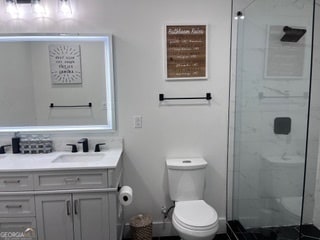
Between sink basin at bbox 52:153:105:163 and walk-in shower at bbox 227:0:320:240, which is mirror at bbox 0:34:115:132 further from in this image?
walk-in shower at bbox 227:0:320:240

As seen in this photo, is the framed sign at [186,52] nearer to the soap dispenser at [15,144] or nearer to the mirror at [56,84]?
the mirror at [56,84]

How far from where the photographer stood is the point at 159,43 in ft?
7.47

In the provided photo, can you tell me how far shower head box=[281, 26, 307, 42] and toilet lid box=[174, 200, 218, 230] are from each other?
1579mm

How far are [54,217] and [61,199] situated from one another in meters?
0.16

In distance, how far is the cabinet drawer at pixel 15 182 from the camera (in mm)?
1816

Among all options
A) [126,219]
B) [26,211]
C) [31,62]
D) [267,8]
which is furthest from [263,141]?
[31,62]

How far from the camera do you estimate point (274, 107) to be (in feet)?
6.73

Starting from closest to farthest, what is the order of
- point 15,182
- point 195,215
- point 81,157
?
1. point 15,182
2. point 195,215
3. point 81,157

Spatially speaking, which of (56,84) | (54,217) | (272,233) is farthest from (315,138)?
(56,84)

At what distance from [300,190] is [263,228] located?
1.50 ft

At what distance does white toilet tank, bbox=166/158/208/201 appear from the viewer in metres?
2.24

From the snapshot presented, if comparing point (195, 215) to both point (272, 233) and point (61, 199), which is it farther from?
point (61, 199)

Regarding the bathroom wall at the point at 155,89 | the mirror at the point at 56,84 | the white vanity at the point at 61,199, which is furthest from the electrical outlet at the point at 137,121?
the white vanity at the point at 61,199

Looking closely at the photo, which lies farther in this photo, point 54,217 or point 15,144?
point 15,144
